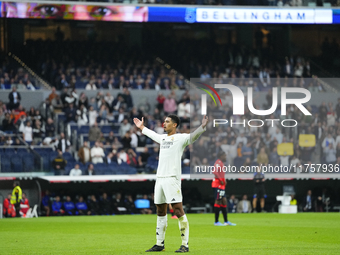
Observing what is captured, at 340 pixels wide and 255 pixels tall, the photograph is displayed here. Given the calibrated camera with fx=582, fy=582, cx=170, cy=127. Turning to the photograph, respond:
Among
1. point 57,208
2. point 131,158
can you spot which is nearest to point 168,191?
point 57,208

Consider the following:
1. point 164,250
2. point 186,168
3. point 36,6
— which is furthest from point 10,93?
point 164,250

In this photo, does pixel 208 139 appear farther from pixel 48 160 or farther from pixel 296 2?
pixel 296 2

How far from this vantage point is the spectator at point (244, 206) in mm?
23219

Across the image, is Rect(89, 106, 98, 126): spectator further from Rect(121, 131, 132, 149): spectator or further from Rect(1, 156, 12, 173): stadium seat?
Rect(1, 156, 12, 173): stadium seat

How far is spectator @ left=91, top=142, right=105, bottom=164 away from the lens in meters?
23.1

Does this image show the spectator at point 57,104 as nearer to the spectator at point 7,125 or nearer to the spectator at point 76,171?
the spectator at point 7,125

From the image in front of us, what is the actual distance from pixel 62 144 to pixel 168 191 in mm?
15625

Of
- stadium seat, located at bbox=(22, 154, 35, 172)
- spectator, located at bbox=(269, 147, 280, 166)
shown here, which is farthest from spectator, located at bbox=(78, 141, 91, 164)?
spectator, located at bbox=(269, 147, 280, 166)

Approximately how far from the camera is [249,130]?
23.9 meters

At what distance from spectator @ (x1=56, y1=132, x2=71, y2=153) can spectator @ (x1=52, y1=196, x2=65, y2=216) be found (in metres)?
2.38

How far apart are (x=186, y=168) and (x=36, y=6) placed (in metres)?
10.3

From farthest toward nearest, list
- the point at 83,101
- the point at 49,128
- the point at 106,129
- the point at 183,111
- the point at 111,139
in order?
the point at 183,111 → the point at 83,101 → the point at 106,129 → the point at 111,139 → the point at 49,128

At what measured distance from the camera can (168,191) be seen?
8.63 m

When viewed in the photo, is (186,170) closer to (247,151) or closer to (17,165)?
(247,151)
